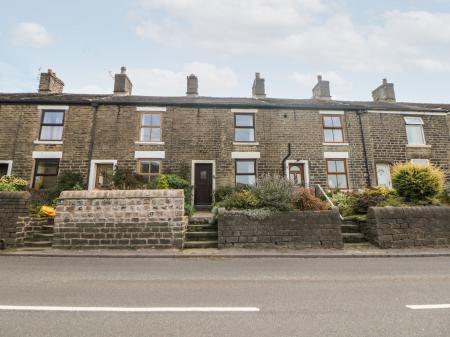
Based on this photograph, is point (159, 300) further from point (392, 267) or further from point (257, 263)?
point (392, 267)

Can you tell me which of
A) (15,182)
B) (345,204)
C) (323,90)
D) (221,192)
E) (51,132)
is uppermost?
(323,90)

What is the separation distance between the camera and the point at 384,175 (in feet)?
47.4

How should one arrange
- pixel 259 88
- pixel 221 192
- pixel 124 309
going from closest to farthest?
pixel 124 309 → pixel 221 192 → pixel 259 88

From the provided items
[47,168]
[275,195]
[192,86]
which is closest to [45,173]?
[47,168]

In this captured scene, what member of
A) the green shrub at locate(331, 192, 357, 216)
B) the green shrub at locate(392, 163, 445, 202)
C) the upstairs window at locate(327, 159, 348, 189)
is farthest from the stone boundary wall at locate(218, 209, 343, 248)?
the upstairs window at locate(327, 159, 348, 189)

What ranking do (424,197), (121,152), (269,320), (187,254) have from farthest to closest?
(121,152)
(424,197)
(187,254)
(269,320)

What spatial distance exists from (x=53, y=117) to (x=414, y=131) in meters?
20.9

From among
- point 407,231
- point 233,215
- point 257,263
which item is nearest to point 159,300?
point 257,263

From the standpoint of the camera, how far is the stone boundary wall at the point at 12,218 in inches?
301

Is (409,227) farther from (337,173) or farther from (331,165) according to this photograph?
(331,165)

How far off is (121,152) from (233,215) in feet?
27.4

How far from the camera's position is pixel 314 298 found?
13.0 ft

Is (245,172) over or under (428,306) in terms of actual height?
over

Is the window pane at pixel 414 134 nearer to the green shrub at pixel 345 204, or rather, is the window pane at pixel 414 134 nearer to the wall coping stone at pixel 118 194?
the green shrub at pixel 345 204
